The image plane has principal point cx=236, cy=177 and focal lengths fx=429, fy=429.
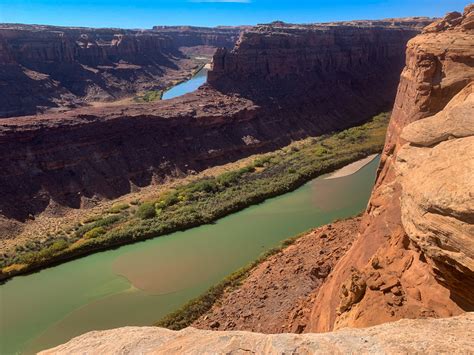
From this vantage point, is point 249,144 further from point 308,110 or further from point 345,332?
point 345,332

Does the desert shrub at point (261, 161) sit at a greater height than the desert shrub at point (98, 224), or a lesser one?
greater

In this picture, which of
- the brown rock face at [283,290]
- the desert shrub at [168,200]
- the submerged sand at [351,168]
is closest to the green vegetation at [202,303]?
the brown rock face at [283,290]

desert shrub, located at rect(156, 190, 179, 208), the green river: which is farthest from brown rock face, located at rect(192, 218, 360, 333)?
desert shrub, located at rect(156, 190, 179, 208)

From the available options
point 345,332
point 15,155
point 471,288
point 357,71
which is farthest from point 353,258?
point 357,71

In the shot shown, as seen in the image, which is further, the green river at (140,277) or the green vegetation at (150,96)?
the green vegetation at (150,96)

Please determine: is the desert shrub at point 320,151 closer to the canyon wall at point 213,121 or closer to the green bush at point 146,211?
the canyon wall at point 213,121

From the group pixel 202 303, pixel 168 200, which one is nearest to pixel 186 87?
pixel 168 200
